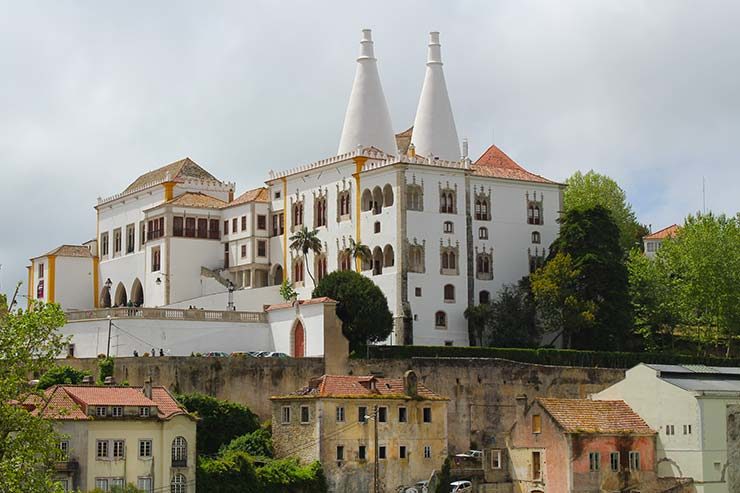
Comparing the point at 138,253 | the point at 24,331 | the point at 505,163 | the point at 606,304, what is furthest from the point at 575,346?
the point at 24,331

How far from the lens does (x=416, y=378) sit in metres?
73.2

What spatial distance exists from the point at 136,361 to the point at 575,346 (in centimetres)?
2695

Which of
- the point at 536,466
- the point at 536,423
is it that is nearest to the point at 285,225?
the point at 536,423

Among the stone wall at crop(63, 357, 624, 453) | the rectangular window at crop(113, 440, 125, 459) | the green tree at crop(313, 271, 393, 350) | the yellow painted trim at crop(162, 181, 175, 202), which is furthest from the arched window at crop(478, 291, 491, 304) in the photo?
the rectangular window at crop(113, 440, 125, 459)

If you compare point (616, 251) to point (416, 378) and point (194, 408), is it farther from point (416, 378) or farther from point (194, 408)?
point (194, 408)

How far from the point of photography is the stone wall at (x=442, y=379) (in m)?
74.9

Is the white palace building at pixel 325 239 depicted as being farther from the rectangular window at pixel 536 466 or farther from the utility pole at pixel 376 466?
the rectangular window at pixel 536 466

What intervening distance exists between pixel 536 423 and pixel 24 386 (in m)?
30.3

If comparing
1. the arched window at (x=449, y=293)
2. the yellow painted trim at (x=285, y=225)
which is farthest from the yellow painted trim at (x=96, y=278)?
the arched window at (x=449, y=293)

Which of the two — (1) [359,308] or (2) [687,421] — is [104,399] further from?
(2) [687,421]

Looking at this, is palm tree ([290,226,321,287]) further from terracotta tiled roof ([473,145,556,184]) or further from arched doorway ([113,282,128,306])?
arched doorway ([113,282,128,306])

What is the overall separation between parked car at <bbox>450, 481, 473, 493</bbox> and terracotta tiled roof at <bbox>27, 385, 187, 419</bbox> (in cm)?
1263

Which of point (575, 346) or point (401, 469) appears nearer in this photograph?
point (401, 469)

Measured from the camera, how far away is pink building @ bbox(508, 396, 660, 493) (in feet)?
229
